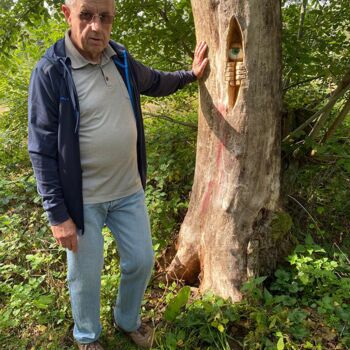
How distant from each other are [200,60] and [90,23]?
0.85 metres

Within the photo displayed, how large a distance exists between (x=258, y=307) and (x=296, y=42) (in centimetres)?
216

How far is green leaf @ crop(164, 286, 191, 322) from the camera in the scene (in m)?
2.71

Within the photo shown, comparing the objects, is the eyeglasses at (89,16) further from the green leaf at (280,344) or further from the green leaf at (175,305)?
the green leaf at (280,344)

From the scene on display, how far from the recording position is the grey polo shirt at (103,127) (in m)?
2.05

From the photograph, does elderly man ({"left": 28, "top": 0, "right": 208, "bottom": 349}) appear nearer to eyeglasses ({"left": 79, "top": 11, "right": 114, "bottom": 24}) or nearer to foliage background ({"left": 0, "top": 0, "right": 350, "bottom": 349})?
eyeglasses ({"left": 79, "top": 11, "right": 114, "bottom": 24})

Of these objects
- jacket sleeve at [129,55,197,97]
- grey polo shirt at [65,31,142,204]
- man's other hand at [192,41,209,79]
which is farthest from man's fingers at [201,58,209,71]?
grey polo shirt at [65,31,142,204]

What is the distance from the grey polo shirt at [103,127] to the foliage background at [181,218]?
3.57 feet

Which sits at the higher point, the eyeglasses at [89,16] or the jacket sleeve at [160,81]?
the eyeglasses at [89,16]

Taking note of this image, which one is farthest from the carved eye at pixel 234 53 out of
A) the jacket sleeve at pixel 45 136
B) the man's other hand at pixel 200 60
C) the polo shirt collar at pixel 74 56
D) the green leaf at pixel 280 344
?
the green leaf at pixel 280 344

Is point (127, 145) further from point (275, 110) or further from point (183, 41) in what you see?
point (183, 41)

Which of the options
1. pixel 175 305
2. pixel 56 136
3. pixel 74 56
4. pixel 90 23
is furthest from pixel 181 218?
pixel 90 23

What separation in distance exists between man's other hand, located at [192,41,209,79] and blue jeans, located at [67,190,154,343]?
3.03 ft

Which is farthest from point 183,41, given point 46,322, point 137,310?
point 46,322

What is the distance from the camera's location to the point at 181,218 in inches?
143
